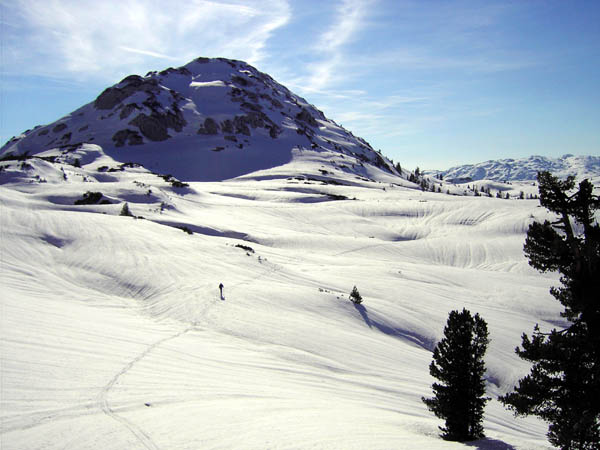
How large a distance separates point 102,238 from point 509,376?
77.4 ft

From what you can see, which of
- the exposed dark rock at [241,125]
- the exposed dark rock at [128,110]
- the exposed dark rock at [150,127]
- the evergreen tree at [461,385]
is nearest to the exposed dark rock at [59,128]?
the exposed dark rock at [128,110]

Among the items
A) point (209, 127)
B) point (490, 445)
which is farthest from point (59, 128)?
point (490, 445)

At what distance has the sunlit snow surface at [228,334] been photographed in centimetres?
638

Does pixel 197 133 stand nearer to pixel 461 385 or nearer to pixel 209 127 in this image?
pixel 209 127

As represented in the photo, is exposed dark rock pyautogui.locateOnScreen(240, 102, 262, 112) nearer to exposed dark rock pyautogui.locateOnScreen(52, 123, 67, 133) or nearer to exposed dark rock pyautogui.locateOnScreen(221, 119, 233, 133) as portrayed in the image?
exposed dark rock pyautogui.locateOnScreen(221, 119, 233, 133)

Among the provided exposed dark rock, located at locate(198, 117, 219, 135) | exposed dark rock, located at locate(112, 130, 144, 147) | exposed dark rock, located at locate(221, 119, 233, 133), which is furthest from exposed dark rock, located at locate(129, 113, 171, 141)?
exposed dark rock, located at locate(221, 119, 233, 133)

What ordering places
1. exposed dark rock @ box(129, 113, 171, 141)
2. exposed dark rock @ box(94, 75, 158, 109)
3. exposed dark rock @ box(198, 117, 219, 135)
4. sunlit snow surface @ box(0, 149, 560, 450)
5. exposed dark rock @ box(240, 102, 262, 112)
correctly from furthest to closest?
1. exposed dark rock @ box(240, 102, 262, 112)
2. exposed dark rock @ box(94, 75, 158, 109)
3. exposed dark rock @ box(198, 117, 219, 135)
4. exposed dark rock @ box(129, 113, 171, 141)
5. sunlit snow surface @ box(0, 149, 560, 450)

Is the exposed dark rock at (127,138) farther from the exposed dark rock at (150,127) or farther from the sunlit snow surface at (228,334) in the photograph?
the sunlit snow surface at (228,334)

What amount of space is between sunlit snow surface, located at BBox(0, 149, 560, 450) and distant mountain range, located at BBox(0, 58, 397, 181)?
72057mm

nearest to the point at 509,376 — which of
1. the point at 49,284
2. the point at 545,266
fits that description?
the point at 545,266

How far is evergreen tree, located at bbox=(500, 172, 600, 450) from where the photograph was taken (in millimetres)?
7090

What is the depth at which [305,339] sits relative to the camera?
12617mm

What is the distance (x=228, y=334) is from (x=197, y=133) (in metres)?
117

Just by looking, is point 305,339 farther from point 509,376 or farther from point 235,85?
point 235,85
